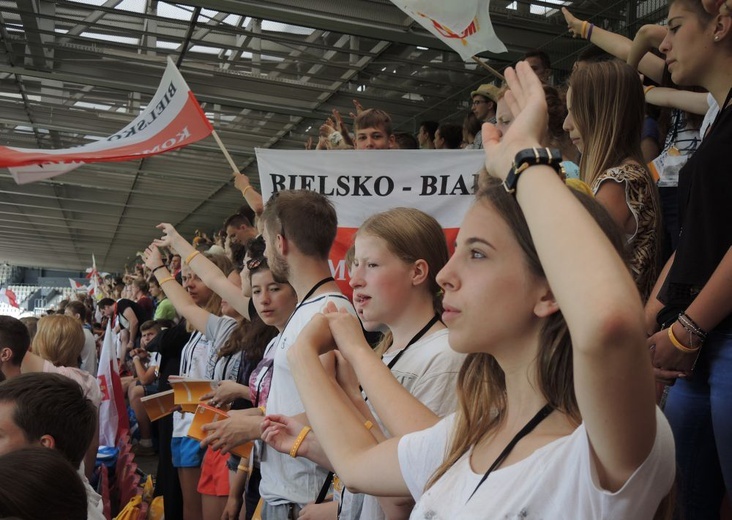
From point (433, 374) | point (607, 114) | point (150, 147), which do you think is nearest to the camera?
point (433, 374)

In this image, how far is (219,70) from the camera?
34.8ft

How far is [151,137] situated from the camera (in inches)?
224

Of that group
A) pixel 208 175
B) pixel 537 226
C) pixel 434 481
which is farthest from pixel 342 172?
pixel 208 175

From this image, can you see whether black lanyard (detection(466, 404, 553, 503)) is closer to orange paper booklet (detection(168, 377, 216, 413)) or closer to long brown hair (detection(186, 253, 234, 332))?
orange paper booklet (detection(168, 377, 216, 413))

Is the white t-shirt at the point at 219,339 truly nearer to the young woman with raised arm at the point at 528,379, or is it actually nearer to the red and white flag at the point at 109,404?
the red and white flag at the point at 109,404

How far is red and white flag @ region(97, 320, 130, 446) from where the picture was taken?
653 centimetres

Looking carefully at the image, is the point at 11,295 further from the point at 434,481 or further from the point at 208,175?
the point at 434,481

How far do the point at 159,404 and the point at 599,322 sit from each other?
3.11m

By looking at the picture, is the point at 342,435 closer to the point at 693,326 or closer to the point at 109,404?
the point at 693,326

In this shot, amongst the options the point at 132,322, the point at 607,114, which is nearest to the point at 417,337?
the point at 607,114

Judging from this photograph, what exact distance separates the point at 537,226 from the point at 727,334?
3.93ft

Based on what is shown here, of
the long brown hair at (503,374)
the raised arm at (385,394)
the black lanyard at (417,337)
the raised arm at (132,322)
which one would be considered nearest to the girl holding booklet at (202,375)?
the black lanyard at (417,337)

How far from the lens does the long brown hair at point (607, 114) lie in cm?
270

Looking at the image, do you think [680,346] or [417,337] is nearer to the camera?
[680,346]
